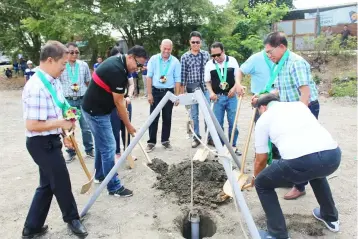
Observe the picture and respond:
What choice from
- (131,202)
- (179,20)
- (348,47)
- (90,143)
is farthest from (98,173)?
(348,47)

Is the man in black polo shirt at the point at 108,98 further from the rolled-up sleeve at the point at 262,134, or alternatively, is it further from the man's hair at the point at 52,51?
the rolled-up sleeve at the point at 262,134

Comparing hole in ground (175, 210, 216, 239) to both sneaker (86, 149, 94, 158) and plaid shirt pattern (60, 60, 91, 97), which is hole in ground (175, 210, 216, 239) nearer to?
sneaker (86, 149, 94, 158)

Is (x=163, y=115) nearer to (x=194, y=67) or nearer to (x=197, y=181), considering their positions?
(x=194, y=67)

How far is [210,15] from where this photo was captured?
13641 millimetres

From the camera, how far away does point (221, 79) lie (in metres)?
5.41

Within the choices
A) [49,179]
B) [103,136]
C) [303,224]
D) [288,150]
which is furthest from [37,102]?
[303,224]

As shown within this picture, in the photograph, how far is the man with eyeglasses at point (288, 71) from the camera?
11.6 feet

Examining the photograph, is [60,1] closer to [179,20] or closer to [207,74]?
[179,20]

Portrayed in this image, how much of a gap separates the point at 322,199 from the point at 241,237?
3.11 ft

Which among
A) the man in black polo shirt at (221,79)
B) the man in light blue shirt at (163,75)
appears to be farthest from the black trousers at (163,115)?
the man in black polo shirt at (221,79)

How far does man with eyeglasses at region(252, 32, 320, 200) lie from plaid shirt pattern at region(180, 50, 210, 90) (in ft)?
7.56

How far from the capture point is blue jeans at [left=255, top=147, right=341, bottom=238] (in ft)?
8.97

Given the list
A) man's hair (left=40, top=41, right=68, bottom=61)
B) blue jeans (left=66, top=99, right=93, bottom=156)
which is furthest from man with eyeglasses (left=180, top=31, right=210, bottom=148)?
man's hair (left=40, top=41, right=68, bottom=61)

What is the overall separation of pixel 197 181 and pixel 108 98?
170cm
